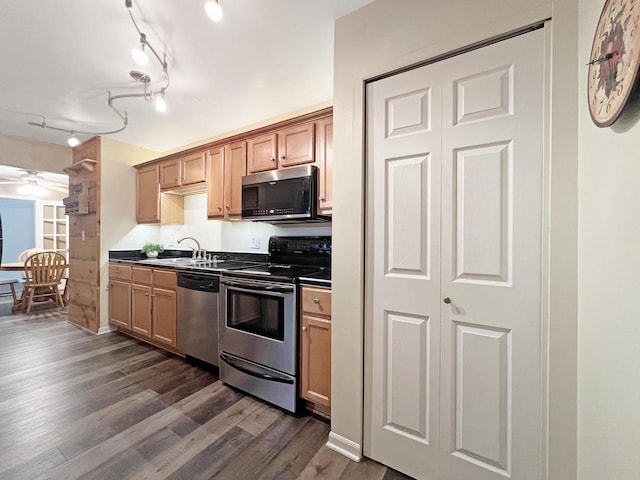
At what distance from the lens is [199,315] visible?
7.82 feet

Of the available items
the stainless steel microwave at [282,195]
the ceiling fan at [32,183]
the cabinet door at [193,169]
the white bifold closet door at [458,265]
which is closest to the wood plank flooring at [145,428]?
the white bifold closet door at [458,265]

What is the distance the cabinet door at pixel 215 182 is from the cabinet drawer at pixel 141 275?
913 millimetres

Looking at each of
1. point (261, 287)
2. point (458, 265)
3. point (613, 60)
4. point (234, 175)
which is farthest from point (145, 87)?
point (613, 60)

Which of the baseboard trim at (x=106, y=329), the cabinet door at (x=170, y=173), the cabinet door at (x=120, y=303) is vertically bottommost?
the baseboard trim at (x=106, y=329)

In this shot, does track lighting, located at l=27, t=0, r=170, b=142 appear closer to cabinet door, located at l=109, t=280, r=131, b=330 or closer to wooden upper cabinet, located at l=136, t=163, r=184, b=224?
wooden upper cabinet, located at l=136, t=163, r=184, b=224

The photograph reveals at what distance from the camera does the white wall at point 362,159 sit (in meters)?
1.01

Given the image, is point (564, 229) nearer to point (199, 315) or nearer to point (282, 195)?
point (282, 195)

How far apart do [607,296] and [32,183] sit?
8124mm

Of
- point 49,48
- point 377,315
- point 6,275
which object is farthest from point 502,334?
point 6,275

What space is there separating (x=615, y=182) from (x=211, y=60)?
222 centimetres

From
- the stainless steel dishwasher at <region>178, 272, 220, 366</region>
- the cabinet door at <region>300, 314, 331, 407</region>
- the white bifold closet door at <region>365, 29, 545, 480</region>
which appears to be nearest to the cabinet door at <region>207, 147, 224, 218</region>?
the stainless steel dishwasher at <region>178, 272, 220, 366</region>

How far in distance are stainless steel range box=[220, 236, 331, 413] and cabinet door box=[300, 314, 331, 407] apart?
0.20 ft

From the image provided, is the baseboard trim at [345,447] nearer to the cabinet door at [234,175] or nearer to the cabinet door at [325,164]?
the cabinet door at [325,164]

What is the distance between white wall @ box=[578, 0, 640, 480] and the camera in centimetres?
65
